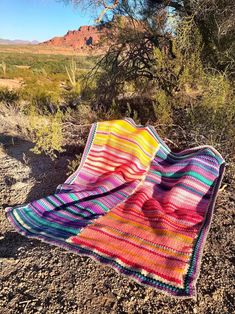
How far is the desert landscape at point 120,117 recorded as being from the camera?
90.6 inches

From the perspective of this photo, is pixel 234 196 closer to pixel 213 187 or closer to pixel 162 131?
pixel 213 187

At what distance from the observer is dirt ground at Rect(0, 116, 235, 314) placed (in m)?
2.22

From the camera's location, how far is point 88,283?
2.43 m

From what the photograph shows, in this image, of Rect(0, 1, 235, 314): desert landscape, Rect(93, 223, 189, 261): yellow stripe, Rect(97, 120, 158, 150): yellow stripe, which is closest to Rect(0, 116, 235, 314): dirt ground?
Rect(0, 1, 235, 314): desert landscape

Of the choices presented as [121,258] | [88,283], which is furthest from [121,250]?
[88,283]

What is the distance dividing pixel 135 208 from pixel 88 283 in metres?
1.03

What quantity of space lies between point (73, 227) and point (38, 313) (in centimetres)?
90

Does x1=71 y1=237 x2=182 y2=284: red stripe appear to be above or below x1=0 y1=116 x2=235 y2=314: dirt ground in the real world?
above

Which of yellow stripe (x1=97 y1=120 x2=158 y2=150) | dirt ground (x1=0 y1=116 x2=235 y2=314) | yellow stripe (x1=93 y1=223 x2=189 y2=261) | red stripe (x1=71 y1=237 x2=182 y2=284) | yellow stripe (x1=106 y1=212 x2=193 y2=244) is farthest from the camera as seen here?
yellow stripe (x1=97 y1=120 x2=158 y2=150)

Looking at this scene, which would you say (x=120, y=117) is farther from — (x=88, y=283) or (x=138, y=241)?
(x=88, y=283)

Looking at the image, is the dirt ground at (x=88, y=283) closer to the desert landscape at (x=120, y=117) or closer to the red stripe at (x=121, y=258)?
the desert landscape at (x=120, y=117)

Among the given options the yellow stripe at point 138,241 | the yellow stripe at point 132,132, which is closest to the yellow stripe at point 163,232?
the yellow stripe at point 138,241

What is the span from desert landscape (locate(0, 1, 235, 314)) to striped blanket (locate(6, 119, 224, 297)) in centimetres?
12

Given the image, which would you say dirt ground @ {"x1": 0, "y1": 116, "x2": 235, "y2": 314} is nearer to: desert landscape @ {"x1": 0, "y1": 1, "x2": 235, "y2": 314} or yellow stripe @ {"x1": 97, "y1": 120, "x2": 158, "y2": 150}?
desert landscape @ {"x1": 0, "y1": 1, "x2": 235, "y2": 314}
